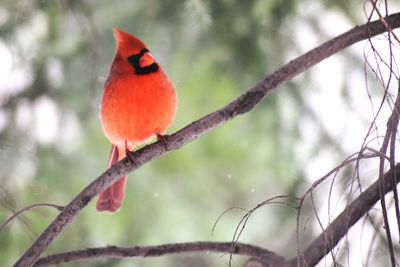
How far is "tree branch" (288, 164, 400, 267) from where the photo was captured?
61.1 inches

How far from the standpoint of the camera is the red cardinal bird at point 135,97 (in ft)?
7.14

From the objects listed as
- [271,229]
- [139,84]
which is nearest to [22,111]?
[139,84]

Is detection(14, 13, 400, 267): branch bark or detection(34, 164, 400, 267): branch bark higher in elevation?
detection(14, 13, 400, 267): branch bark

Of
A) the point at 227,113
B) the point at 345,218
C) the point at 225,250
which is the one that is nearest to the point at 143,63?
the point at 227,113

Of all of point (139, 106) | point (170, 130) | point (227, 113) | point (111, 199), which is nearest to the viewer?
point (227, 113)

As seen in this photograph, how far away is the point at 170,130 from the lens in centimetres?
346

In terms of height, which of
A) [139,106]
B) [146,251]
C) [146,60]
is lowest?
[146,251]

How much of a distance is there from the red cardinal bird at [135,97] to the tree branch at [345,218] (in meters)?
0.71

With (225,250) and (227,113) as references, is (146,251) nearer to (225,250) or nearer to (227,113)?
(225,250)

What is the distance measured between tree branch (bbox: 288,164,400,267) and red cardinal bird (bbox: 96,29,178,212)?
0.71 m

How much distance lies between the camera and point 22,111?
119 inches

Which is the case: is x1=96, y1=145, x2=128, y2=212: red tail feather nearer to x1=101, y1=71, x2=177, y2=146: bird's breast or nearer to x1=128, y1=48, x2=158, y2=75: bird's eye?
x1=101, y1=71, x2=177, y2=146: bird's breast

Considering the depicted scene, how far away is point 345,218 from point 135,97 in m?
0.87

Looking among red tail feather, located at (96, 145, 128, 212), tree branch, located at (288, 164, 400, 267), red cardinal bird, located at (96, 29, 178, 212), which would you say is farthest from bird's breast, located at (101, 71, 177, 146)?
tree branch, located at (288, 164, 400, 267)
